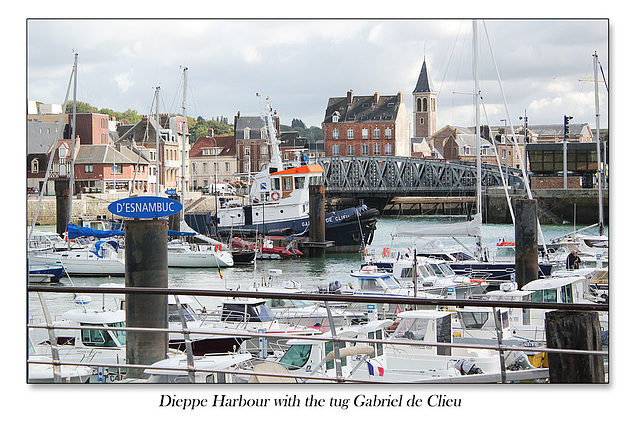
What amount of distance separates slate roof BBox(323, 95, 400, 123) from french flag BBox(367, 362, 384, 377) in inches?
1935

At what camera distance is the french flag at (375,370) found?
22.9 feet

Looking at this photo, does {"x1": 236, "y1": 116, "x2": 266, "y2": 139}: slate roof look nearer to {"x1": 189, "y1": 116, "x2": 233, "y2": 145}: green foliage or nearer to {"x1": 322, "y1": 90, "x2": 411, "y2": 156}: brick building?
{"x1": 189, "y1": 116, "x2": 233, "y2": 145}: green foliage

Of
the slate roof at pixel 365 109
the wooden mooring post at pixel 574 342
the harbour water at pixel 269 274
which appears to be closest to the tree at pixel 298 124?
the slate roof at pixel 365 109

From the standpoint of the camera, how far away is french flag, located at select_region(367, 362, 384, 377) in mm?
6969

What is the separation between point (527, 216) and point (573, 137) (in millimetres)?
32993

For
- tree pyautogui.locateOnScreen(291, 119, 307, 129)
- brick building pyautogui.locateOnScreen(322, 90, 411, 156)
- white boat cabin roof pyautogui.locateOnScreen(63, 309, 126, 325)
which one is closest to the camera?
white boat cabin roof pyautogui.locateOnScreen(63, 309, 126, 325)

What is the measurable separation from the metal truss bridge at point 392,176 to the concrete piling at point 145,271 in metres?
40.2

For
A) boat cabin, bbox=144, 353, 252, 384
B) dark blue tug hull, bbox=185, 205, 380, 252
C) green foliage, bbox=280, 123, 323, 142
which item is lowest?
boat cabin, bbox=144, 353, 252, 384

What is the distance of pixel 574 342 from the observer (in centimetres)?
352

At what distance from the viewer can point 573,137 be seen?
142 feet

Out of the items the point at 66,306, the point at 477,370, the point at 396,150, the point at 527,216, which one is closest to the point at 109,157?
the point at 396,150

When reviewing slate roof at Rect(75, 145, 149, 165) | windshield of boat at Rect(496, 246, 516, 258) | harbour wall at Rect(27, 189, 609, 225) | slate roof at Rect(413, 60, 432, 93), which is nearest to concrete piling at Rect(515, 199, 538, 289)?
windshield of boat at Rect(496, 246, 516, 258)

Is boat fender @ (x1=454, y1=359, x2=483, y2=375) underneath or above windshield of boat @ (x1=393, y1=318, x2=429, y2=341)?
underneath
